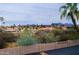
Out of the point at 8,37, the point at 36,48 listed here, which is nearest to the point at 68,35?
the point at 36,48

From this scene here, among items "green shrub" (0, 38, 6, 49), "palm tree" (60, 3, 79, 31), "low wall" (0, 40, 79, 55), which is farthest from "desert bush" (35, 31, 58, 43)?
"green shrub" (0, 38, 6, 49)

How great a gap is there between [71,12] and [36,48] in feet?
1.72

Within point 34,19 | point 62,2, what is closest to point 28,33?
point 34,19

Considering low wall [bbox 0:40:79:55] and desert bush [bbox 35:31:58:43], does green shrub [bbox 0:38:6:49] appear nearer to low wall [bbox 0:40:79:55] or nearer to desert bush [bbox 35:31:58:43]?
low wall [bbox 0:40:79:55]

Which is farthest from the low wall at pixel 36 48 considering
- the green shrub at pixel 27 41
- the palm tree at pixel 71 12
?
the palm tree at pixel 71 12

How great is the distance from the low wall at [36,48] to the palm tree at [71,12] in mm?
183

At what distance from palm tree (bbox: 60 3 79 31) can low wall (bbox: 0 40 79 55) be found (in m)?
0.18

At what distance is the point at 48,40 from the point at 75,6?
1.47ft

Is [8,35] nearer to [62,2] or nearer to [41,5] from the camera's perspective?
[41,5]

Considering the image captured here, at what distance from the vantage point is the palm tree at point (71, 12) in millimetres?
2221

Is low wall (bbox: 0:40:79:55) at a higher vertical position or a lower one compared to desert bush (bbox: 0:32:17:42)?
lower

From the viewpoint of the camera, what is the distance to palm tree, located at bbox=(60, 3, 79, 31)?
2.22 metres

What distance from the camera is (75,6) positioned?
87.4 inches

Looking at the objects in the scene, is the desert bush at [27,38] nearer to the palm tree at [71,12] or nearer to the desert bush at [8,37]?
the desert bush at [8,37]
